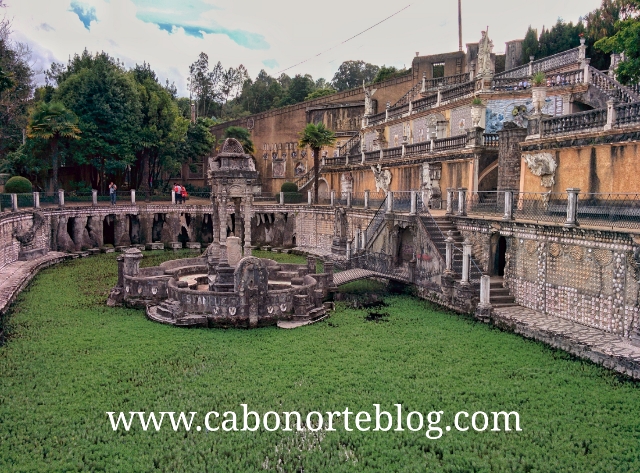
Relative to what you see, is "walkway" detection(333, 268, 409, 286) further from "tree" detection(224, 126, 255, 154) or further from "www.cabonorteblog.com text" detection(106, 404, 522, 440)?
"tree" detection(224, 126, 255, 154)

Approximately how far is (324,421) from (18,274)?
1768 cm

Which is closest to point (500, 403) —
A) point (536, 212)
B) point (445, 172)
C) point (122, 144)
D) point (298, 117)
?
point (536, 212)

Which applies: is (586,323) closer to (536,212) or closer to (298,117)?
(536,212)

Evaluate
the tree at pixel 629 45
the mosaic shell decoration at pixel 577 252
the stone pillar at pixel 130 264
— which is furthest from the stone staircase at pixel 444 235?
the stone pillar at pixel 130 264

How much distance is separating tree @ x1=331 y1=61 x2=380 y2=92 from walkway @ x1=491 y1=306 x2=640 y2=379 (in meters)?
61.1

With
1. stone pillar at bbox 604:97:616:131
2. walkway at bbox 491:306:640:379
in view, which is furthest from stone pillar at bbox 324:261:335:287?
stone pillar at bbox 604:97:616:131

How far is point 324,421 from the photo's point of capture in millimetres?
9922

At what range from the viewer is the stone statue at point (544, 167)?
18.8m

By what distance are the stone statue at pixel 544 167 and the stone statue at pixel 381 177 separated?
12617 mm

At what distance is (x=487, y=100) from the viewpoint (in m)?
26.1

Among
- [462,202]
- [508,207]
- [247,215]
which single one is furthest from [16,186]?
[508,207]

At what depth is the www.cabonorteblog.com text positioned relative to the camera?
31.7 ft

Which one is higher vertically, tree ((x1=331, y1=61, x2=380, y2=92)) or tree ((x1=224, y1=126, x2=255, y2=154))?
tree ((x1=331, y1=61, x2=380, y2=92))

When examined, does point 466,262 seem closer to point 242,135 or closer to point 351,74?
point 242,135
